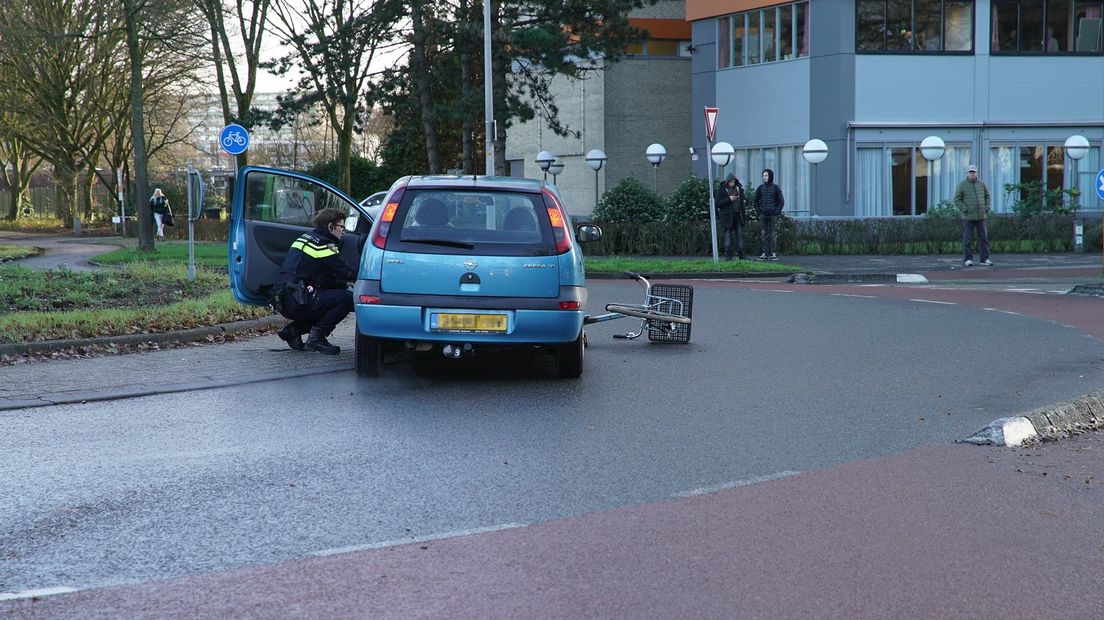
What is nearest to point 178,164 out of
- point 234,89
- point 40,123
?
point 40,123

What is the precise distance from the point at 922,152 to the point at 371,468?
3025cm

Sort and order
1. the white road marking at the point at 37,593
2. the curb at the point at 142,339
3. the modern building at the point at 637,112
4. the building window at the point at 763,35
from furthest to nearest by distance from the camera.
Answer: the modern building at the point at 637,112
the building window at the point at 763,35
the curb at the point at 142,339
the white road marking at the point at 37,593

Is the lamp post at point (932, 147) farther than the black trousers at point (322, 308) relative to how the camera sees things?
Yes

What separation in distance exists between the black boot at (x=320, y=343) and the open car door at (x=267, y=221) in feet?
A: 1.88

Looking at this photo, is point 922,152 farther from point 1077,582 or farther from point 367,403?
point 1077,582

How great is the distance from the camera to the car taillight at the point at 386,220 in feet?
32.3

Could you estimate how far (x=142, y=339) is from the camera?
12219 millimetres

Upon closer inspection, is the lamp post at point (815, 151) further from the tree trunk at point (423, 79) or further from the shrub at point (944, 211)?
the tree trunk at point (423, 79)

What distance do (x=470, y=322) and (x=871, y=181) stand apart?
93.1ft

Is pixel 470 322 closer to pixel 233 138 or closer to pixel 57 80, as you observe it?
pixel 233 138

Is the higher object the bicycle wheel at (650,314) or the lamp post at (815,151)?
the lamp post at (815,151)

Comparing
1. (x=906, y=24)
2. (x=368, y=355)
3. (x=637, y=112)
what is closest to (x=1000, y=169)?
(x=906, y=24)

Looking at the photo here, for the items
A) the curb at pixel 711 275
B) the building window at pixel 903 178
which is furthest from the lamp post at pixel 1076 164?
the curb at pixel 711 275

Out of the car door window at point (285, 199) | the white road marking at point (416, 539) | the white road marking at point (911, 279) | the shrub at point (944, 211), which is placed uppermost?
the shrub at point (944, 211)
